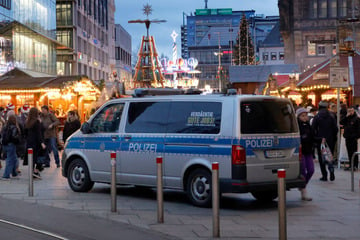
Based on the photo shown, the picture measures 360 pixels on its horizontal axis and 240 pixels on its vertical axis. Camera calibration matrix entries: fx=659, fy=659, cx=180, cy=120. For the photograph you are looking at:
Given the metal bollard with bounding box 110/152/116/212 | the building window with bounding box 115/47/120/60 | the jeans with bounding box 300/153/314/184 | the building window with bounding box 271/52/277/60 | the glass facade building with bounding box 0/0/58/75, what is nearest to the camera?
the metal bollard with bounding box 110/152/116/212

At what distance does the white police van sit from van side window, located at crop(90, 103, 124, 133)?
2cm

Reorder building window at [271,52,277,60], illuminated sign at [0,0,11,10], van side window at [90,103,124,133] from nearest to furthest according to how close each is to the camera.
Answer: van side window at [90,103,124,133], illuminated sign at [0,0,11,10], building window at [271,52,277,60]

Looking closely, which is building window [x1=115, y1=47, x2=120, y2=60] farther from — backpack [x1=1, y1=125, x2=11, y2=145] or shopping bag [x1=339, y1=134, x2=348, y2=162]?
backpack [x1=1, y1=125, x2=11, y2=145]

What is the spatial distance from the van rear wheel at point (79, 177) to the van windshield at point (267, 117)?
380cm

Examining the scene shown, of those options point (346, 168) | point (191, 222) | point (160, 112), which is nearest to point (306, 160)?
point (160, 112)

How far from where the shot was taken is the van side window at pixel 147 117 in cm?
1153

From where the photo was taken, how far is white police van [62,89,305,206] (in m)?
10.4

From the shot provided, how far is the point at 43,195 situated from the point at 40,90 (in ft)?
68.4

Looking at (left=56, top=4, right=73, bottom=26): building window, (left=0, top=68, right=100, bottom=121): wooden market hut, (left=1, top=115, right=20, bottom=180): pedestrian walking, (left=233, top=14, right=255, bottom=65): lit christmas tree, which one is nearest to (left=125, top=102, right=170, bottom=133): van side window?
(left=1, top=115, right=20, bottom=180): pedestrian walking

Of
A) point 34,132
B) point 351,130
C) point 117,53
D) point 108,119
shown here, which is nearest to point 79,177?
point 108,119

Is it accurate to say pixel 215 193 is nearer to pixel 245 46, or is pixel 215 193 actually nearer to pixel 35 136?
pixel 35 136

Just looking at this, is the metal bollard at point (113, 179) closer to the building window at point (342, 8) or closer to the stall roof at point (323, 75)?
the stall roof at point (323, 75)

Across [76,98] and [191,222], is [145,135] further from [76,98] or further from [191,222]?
[76,98]

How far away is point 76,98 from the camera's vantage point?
37469 mm
